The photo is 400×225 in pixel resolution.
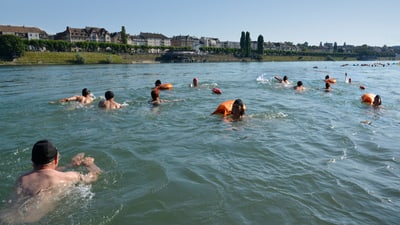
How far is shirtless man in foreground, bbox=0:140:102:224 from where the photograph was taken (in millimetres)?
4402

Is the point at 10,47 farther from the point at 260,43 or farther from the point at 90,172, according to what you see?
the point at 260,43

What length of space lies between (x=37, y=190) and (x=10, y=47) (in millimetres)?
79760

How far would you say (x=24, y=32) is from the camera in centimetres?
12562

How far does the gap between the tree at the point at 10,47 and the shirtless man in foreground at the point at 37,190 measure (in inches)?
3115

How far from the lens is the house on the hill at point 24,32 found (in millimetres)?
120750

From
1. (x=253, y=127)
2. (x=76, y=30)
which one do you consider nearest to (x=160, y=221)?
(x=253, y=127)

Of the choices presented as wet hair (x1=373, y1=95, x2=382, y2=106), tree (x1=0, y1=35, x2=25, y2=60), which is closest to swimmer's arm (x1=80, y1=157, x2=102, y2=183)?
wet hair (x1=373, y1=95, x2=382, y2=106)

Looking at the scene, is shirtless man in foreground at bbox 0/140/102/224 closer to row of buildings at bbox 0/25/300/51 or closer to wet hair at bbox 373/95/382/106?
wet hair at bbox 373/95/382/106

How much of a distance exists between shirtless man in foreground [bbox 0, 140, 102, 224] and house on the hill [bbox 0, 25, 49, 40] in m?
138

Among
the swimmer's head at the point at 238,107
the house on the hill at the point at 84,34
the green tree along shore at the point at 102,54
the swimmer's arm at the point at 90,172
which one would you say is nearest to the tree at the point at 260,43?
the green tree along shore at the point at 102,54

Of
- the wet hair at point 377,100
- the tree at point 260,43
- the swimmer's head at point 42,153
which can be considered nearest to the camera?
the swimmer's head at point 42,153

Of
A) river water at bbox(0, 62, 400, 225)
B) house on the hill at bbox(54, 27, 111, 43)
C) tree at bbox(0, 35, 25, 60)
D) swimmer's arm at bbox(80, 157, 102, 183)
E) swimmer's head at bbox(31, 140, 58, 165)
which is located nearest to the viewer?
swimmer's head at bbox(31, 140, 58, 165)

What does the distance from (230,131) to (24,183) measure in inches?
260

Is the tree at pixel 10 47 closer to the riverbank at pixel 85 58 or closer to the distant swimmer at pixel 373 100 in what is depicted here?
the riverbank at pixel 85 58
